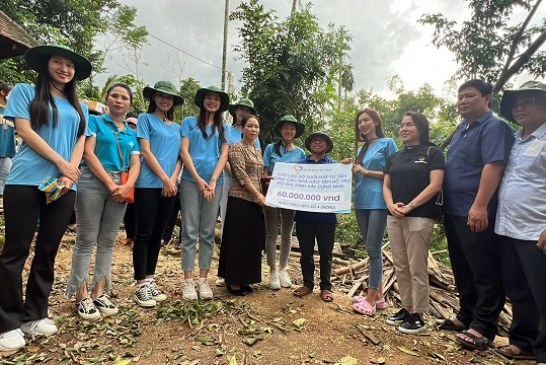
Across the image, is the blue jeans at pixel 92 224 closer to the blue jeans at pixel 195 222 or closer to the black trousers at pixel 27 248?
the black trousers at pixel 27 248

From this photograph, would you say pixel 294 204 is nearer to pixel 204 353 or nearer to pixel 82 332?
pixel 204 353

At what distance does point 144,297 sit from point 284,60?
6583 millimetres

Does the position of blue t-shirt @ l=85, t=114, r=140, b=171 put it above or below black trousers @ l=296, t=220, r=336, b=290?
above

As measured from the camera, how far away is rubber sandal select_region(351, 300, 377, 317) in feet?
12.0

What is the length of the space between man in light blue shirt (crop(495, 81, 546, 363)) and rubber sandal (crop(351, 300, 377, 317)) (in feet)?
3.95

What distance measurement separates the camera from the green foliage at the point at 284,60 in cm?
820

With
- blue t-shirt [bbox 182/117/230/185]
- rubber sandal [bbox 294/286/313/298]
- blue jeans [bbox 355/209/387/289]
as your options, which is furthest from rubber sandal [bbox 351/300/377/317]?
blue t-shirt [bbox 182/117/230/185]

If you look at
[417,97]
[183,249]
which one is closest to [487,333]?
[183,249]

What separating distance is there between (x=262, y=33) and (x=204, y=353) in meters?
7.54

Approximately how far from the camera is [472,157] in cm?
311

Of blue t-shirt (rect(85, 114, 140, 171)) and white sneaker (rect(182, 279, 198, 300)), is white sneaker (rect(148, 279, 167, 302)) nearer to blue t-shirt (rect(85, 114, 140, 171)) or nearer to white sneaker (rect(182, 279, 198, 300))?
white sneaker (rect(182, 279, 198, 300))

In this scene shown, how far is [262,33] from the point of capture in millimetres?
8336

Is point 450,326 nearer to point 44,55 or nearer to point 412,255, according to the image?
point 412,255

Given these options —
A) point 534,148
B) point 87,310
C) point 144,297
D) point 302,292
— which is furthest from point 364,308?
point 87,310
